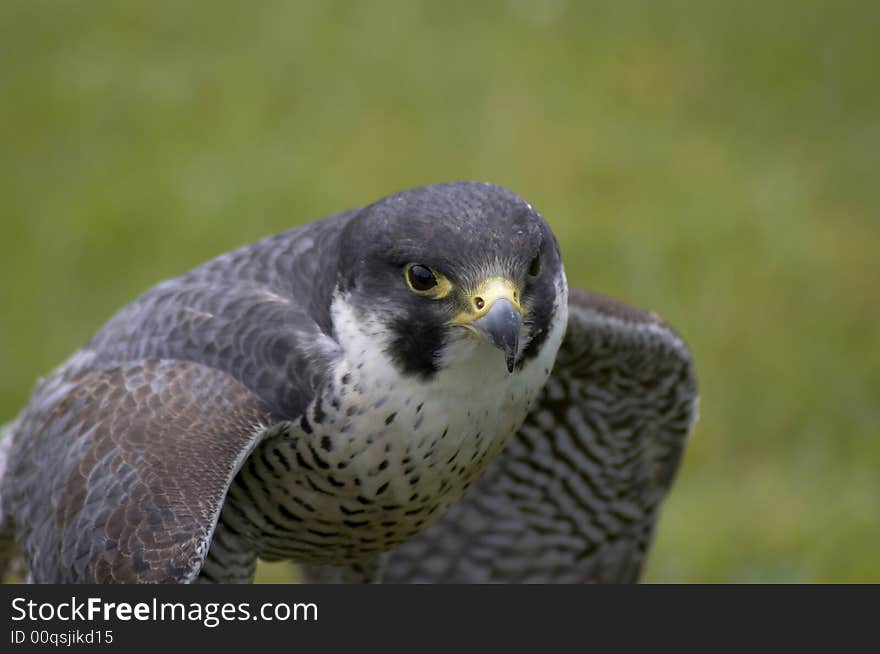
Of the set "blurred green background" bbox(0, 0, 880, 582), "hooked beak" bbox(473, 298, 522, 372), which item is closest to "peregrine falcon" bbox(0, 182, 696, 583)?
"hooked beak" bbox(473, 298, 522, 372)

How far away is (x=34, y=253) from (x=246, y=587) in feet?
15.4

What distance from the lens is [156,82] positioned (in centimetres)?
912

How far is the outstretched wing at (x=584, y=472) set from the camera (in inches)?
168

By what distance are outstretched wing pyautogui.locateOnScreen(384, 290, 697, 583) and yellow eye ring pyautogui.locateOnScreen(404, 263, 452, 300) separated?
95 centimetres

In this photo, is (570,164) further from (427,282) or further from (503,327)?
(503,327)

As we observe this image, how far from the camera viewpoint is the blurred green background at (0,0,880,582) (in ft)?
22.5

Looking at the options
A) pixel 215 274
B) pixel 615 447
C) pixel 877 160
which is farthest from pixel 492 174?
pixel 215 274

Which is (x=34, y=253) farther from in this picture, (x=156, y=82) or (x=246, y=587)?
(x=246, y=587)

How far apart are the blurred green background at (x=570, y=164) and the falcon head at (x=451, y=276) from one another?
9.91 feet

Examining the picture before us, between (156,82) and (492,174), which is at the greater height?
(156,82)

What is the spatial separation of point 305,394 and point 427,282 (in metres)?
0.45

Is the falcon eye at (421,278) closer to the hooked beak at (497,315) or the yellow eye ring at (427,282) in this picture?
the yellow eye ring at (427,282)

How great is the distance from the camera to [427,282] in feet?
10.6

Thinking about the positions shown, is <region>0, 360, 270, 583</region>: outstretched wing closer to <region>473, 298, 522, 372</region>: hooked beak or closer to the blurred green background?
<region>473, 298, 522, 372</region>: hooked beak
